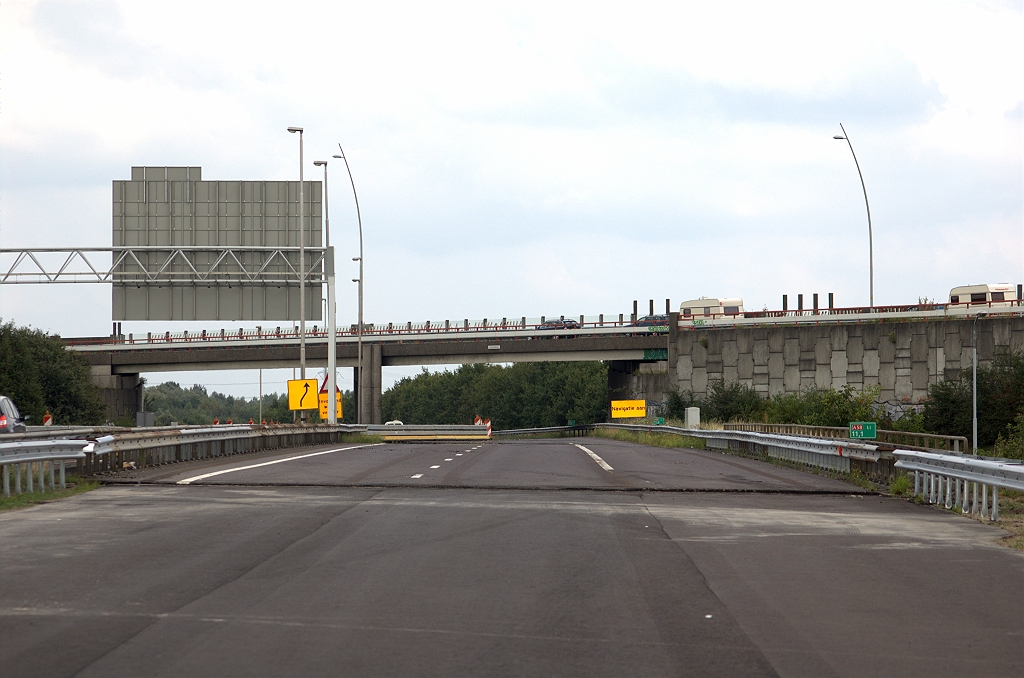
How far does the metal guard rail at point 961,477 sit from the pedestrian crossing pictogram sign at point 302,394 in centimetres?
3638

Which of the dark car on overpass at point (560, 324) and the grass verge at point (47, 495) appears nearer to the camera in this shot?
the grass verge at point (47, 495)

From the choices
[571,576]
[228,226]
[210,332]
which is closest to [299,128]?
[228,226]

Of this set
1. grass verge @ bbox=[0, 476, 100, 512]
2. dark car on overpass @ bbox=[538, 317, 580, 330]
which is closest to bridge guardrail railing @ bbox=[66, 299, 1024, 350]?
dark car on overpass @ bbox=[538, 317, 580, 330]

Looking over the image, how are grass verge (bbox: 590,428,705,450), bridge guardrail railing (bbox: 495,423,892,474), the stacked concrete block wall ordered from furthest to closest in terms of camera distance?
the stacked concrete block wall → grass verge (bbox: 590,428,705,450) → bridge guardrail railing (bbox: 495,423,892,474)

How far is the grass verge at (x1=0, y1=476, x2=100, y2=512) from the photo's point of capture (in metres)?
15.2

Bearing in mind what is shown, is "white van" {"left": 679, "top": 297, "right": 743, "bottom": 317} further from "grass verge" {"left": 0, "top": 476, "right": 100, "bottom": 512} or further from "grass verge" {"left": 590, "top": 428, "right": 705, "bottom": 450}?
"grass verge" {"left": 0, "top": 476, "right": 100, "bottom": 512}

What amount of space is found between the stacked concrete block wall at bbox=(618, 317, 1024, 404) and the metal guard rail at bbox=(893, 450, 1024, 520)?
57594mm

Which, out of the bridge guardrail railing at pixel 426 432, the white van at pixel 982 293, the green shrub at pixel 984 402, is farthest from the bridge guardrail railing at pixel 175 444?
the white van at pixel 982 293

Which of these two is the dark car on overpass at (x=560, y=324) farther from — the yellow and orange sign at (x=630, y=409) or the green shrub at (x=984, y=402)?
the green shrub at (x=984, y=402)

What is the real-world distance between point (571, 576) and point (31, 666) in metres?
4.58

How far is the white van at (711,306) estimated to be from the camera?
337 feet

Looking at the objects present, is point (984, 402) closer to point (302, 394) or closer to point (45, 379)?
point (302, 394)

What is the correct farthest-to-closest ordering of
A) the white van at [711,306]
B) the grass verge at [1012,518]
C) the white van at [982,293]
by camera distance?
the white van at [711,306] < the white van at [982,293] < the grass verge at [1012,518]

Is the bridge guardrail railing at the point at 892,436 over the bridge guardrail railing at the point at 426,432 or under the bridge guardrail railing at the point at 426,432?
over
